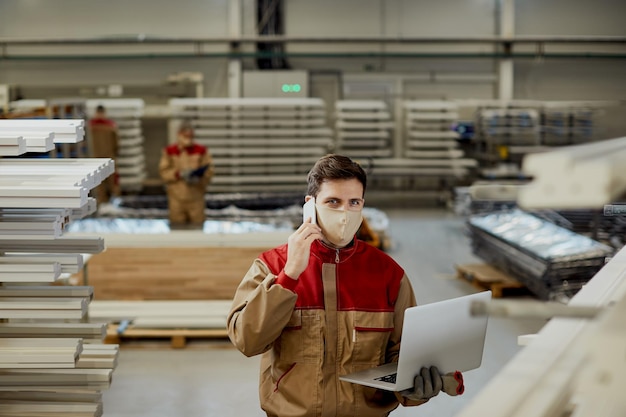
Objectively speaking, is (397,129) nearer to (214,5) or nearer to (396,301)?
(214,5)

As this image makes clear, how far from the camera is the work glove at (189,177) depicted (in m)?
10.8

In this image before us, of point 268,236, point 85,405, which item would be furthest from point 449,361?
point 268,236

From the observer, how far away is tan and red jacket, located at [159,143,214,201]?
1088cm

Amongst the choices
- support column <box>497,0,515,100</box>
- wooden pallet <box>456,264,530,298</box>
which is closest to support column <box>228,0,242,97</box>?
support column <box>497,0,515,100</box>

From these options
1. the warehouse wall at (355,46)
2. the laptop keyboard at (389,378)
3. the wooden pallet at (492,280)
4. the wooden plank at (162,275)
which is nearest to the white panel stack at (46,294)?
the laptop keyboard at (389,378)

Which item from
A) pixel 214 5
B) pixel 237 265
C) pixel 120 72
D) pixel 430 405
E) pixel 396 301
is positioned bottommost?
pixel 430 405

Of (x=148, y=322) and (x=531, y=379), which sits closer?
(x=531, y=379)

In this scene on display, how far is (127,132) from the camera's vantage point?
15.0 m

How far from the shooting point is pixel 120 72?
17078 millimetres

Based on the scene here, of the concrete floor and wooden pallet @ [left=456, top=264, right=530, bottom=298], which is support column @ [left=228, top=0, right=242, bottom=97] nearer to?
wooden pallet @ [left=456, top=264, right=530, bottom=298]

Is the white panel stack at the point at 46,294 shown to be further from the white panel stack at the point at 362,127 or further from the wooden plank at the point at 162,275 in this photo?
the white panel stack at the point at 362,127

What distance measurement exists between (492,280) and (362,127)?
22.2 ft

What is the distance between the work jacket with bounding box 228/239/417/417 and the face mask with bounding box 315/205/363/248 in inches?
2.1

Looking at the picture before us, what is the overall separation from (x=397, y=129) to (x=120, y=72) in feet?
18.0
